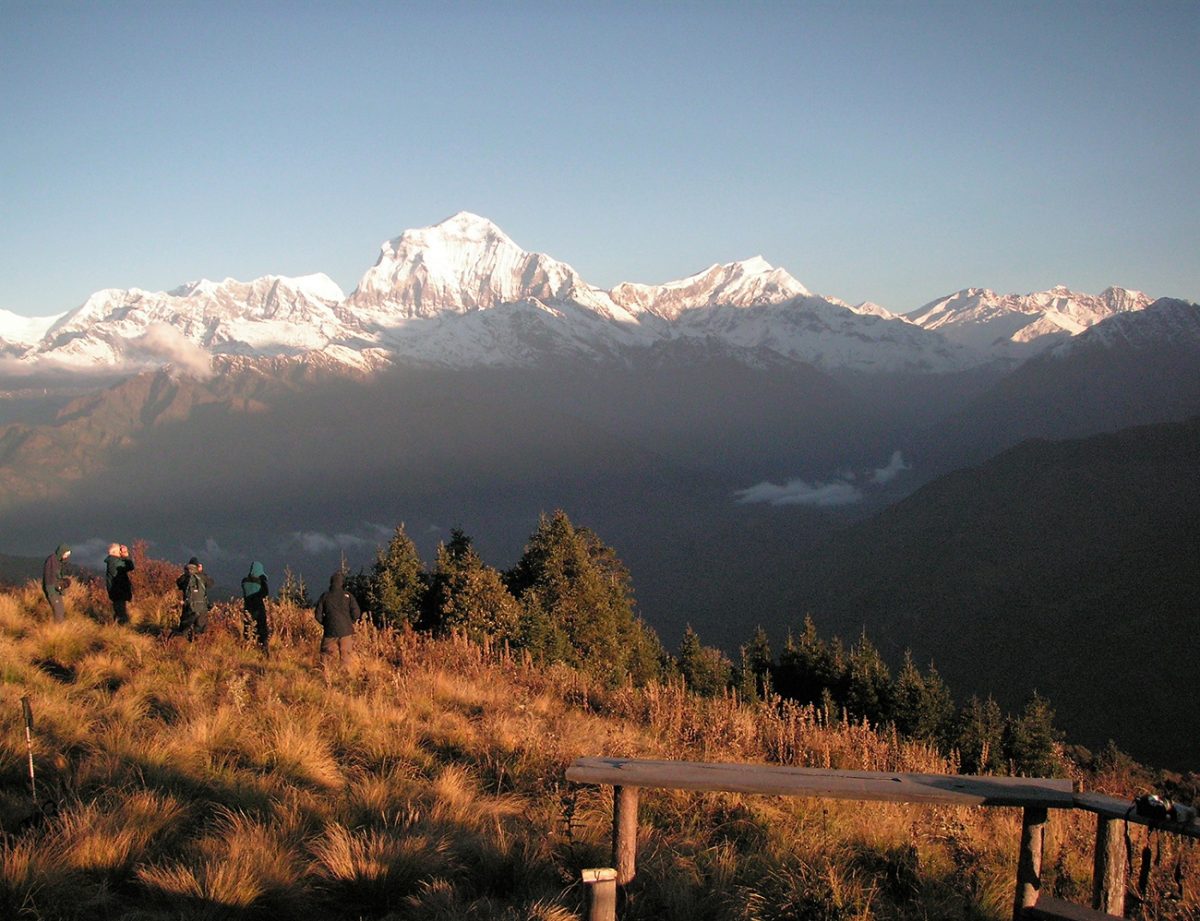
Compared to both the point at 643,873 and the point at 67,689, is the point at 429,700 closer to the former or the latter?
the point at 67,689

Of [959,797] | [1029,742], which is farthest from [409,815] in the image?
[1029,742]

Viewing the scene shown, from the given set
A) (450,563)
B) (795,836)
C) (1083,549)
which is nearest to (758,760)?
(795,836)

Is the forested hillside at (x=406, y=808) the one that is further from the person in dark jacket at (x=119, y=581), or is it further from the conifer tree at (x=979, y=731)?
the conifer tree at (x=979, y=731)

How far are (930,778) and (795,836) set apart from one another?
4.57 feet

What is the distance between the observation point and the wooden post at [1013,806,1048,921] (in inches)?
165

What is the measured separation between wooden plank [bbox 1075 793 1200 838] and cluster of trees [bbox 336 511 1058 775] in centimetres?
341

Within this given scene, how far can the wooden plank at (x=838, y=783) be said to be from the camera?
415 centimetres

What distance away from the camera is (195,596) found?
10.8m

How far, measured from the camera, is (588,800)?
5.84m

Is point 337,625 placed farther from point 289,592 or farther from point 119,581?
point 289,592

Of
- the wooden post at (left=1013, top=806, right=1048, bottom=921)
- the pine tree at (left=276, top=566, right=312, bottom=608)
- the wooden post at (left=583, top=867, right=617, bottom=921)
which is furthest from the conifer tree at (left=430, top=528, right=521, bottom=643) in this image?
the wooden post at (left=1013, top=806, right=1048, bottom=921)

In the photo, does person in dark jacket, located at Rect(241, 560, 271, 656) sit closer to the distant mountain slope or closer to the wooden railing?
the wooden railing

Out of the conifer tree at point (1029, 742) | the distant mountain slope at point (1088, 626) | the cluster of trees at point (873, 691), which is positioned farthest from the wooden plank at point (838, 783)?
the distant mountain slope at point (1088, 626)

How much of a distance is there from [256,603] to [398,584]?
13.6 meters
